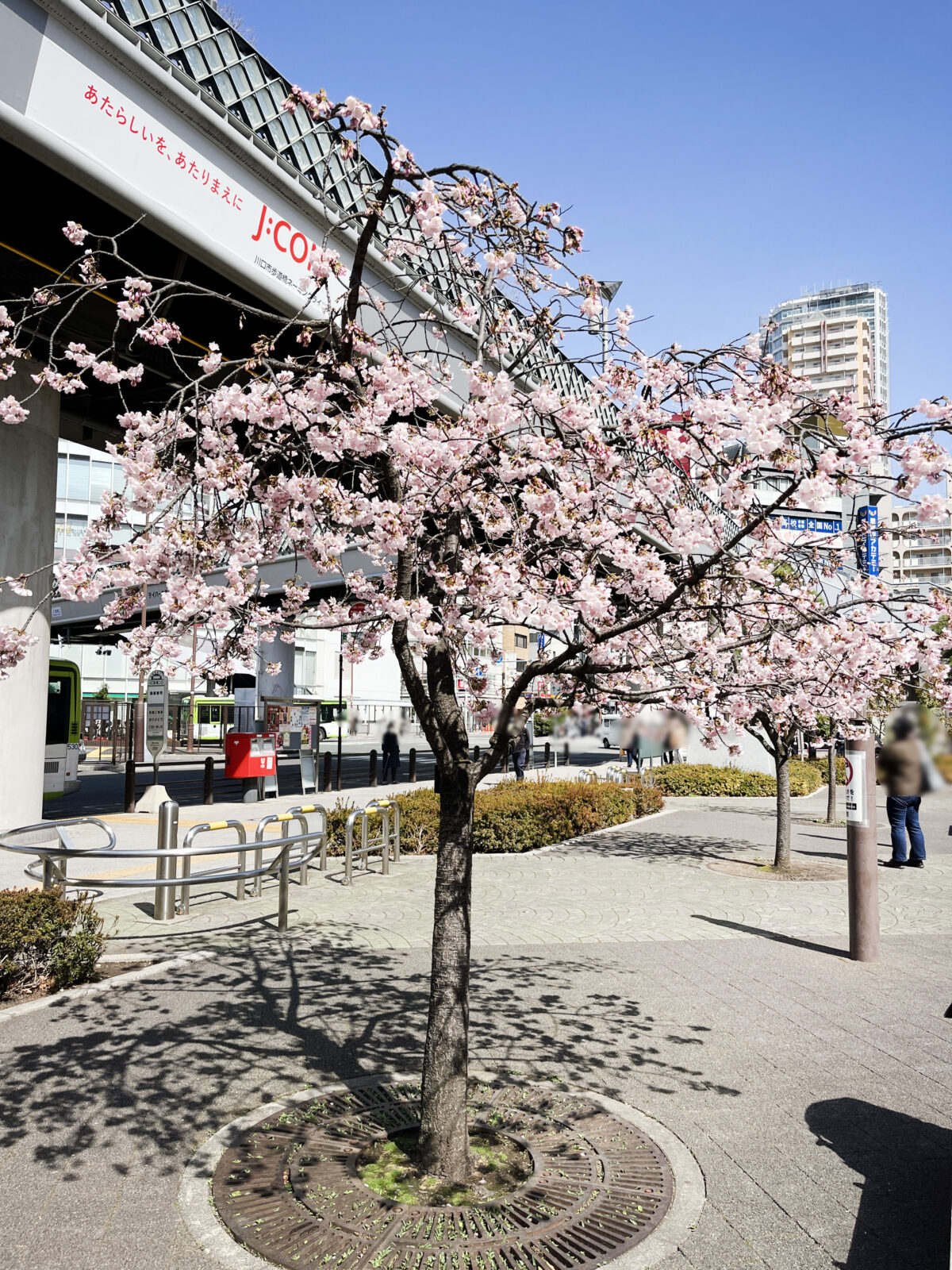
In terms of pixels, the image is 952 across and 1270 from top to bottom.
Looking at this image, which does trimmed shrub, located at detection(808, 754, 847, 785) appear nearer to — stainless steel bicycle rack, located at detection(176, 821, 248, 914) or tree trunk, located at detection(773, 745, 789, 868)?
tree trunk, located at detection(773, 745, 789, 868)

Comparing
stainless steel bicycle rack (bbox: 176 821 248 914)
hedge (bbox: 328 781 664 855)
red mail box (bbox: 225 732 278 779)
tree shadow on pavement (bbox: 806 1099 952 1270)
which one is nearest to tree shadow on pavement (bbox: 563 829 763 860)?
hedge (bbox: 328 781 664 855)

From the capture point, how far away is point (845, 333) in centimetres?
14275

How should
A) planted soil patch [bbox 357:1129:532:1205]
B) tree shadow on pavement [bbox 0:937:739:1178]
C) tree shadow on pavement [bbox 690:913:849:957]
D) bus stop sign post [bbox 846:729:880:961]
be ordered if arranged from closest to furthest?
planted soil patch [bbox 357:1129:532:1205] → tree shadow on pavement [bbox 0:937:739:1178] → bus stop sign post [bbox 846:729:880:961] → tree shadow on pavement [bbox 690:913:849:957]

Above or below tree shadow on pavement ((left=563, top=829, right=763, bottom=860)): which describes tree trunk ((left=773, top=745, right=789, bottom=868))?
above

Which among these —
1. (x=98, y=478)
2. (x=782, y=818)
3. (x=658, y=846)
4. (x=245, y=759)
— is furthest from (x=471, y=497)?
(x=98, y=478)

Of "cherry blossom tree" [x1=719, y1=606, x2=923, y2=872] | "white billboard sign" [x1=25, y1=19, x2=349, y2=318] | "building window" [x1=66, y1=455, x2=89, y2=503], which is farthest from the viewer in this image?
"building window" [x1=66, y1=455, x2=89, y2=503]

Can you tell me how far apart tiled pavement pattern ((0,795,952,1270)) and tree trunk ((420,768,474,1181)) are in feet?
3.64

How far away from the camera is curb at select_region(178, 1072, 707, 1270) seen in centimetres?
348

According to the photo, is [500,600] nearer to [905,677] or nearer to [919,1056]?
[905,677]

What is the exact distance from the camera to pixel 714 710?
227 inches

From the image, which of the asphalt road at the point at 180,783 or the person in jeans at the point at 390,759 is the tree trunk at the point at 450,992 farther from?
the person in jeans at the point at 390,759

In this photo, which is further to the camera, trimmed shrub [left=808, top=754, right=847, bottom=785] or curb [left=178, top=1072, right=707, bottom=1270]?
trimmed shrub [left=808, top=754, right=847, bottom=785]

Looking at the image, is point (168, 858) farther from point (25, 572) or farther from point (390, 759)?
point (390, 759)

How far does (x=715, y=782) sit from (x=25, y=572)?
59.5ft
